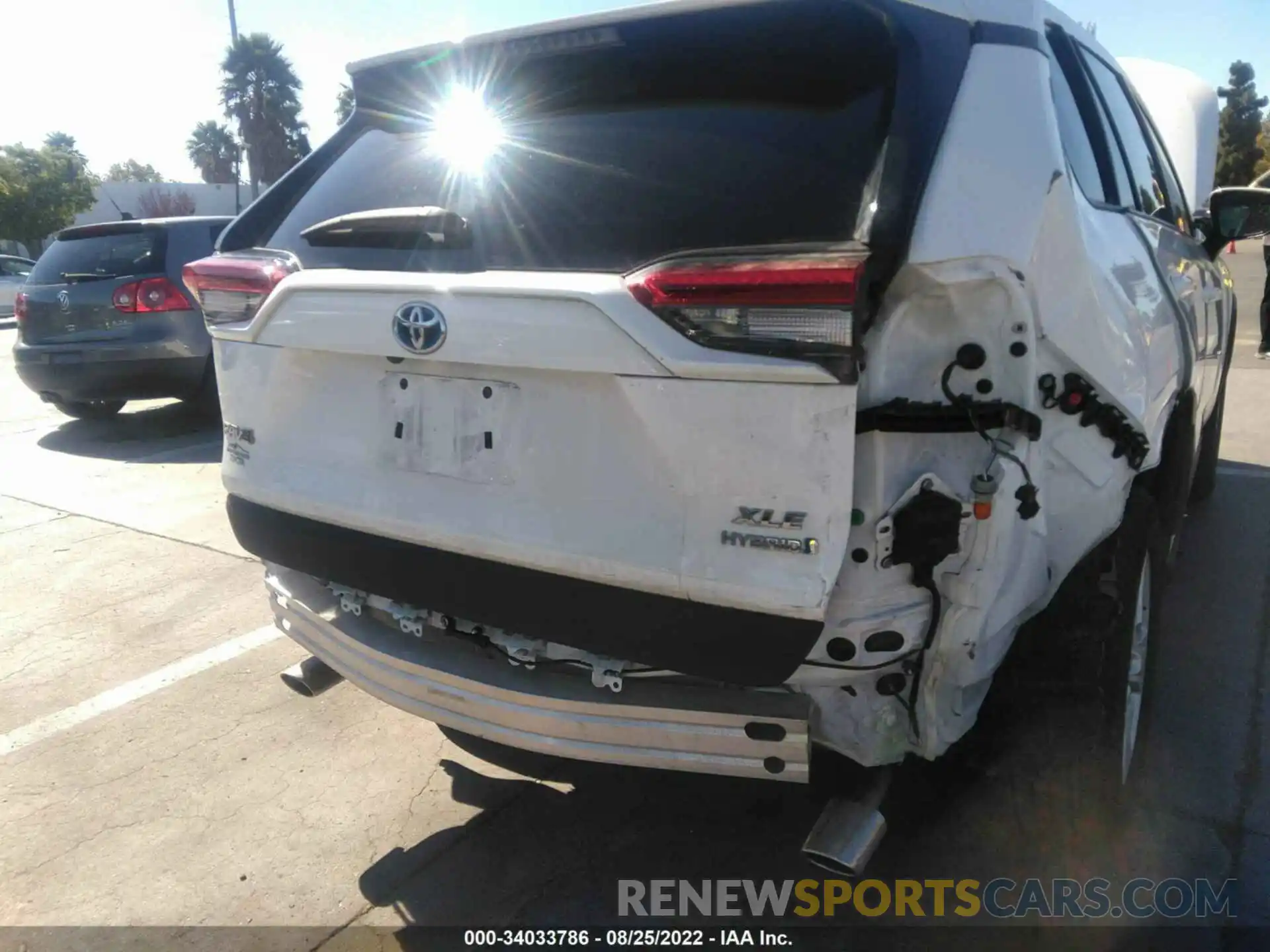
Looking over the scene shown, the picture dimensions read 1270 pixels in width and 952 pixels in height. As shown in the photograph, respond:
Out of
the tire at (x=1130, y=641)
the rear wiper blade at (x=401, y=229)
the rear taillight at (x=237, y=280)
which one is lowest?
the tire at (x=1130, y=641)

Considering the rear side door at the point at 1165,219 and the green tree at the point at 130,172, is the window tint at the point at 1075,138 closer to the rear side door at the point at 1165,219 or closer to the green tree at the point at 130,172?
the rear side door at the point at 1165,219

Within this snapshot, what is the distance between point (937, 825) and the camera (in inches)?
112

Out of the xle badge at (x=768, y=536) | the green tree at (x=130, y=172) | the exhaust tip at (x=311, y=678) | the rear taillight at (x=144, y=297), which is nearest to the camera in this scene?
the xle badge at (x=768, y=536)

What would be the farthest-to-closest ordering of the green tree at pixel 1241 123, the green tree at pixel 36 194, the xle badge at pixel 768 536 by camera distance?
the green tree at pixel 1241 123 → the green tree at pixel 36 194 → the xle badge at pixel 768 536

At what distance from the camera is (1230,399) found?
8.66 metres

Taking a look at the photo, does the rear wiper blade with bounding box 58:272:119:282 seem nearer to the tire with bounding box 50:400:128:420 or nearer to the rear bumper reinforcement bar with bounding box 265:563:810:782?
the tire with bounding box 50:400:128:420

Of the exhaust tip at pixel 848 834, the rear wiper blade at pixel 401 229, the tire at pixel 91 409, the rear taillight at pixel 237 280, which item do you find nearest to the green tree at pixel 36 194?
the tire at pixel 91 409

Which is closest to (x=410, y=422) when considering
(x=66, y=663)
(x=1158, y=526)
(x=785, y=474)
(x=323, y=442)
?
(x=323, y=442)

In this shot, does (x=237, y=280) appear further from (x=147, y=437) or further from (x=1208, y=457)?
(x=147, y=437)

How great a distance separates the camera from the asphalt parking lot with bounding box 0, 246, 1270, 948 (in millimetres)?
2592

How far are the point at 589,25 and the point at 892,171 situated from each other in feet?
2.71

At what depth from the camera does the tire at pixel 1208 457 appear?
17.8ft

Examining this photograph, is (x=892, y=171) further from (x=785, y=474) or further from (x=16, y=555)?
(x=16, y=555)

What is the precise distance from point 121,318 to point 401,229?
21.9 feet
